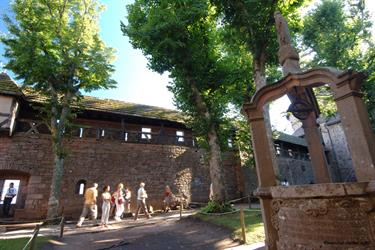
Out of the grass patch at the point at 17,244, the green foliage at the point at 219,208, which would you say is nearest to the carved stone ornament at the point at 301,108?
the green foliage at the point at 219,208

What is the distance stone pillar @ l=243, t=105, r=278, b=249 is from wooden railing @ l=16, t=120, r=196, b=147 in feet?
34.7

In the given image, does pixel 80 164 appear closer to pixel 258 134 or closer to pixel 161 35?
pixel 161 35

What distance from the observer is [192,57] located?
11008mm

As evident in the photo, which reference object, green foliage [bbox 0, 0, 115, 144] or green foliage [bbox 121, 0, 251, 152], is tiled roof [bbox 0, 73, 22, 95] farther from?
green foliage [bbox 121, 0, 251, 152]

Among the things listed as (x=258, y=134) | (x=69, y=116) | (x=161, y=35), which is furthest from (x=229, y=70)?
(x=69, y=116)

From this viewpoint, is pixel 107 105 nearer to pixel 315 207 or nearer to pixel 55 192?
pixel 55 192

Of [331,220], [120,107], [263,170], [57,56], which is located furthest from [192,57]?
[331,220]

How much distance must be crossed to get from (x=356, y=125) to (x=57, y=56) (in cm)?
1221

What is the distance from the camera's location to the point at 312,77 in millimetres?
4465

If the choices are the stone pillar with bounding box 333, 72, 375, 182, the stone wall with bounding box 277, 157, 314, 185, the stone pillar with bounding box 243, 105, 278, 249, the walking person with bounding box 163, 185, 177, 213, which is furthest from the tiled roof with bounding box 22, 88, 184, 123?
the stone wall with bounding box 277, 157, 314, 185

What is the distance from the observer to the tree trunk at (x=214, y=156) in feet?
33.8

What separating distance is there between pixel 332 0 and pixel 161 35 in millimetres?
11303

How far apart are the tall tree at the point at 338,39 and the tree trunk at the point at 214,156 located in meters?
7.27

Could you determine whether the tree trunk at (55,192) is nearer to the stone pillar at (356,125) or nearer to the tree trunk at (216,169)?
the tree trunk at (216,169)
